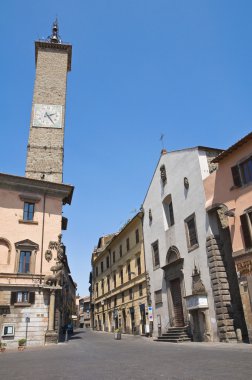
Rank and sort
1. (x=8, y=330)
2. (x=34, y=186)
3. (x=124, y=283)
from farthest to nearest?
(x=124, y=283) → (x=34, y=186) → (x=8, y=330)

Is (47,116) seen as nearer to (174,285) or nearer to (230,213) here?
(174,285)

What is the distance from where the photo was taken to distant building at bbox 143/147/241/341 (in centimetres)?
2000

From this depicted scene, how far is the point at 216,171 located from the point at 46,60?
30328mm

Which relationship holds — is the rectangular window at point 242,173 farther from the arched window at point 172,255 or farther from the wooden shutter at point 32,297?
the wooden shutter at point 32,297

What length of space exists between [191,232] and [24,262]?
12.2 metres

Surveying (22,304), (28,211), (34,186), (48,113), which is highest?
(48,113)

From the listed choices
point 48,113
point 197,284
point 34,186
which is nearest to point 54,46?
point 48,113

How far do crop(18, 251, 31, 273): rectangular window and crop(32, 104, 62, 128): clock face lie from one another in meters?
17.1

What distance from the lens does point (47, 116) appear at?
123 ft

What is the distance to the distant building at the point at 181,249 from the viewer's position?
20000 mm

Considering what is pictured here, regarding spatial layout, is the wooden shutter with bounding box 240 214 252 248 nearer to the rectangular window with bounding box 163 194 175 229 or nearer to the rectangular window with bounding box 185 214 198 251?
the rectangular window with bounding box 185 214 198 251

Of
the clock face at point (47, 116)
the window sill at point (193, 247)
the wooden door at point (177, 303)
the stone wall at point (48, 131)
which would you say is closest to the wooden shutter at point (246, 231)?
the window sill at point (193, 247)

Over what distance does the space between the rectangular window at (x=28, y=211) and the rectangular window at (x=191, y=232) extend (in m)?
11.9

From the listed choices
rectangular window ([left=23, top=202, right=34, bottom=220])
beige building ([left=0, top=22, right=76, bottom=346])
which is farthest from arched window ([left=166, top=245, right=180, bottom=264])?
rectangular window ([left=23, top=202, right=34, bottom=220])
